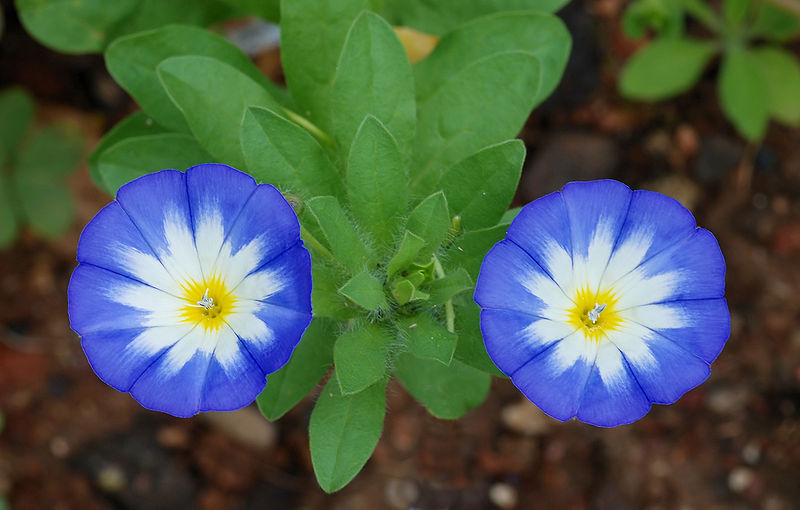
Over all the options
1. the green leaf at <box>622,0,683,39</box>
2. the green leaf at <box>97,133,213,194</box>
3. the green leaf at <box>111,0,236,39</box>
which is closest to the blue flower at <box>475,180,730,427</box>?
the green leaf at <box>97,133,213,194</box>

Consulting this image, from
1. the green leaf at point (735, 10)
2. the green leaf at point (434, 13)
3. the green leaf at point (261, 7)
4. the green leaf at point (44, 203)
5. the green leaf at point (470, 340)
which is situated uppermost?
the green leaf at point (261, 7)

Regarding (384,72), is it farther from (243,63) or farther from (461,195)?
(243,63)

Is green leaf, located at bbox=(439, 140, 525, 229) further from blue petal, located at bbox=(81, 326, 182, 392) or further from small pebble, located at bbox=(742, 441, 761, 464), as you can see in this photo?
small pebble, located at bbox=(742, 441, 761, 464)

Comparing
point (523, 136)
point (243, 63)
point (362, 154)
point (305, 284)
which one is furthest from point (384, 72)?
point (523, 136)

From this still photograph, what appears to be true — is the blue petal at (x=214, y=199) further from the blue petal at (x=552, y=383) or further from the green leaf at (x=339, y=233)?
the blue petal at (x=552, y=383)

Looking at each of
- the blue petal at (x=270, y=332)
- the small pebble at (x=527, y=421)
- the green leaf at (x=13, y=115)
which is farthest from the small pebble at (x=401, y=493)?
the green leaf at (x=13, y=115)

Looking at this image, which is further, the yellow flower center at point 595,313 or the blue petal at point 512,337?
the yellow flower center at point 595,313

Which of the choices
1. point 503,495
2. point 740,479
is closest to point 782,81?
point 740,479
